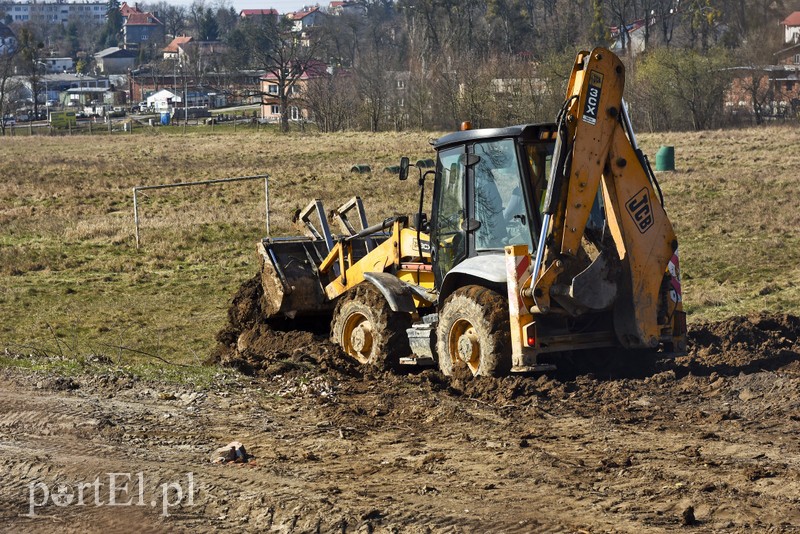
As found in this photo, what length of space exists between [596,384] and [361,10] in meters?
153

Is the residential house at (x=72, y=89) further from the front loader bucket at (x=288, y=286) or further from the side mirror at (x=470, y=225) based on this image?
the side mirror at (x=470, y=225)

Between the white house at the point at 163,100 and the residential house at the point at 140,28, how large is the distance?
76.4 meters

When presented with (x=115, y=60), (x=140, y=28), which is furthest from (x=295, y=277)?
(x=140, y=28)

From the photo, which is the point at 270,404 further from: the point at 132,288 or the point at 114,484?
the point at 132,288

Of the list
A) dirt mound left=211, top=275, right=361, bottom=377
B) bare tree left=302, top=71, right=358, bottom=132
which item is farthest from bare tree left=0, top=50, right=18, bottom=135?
dirt mound left=211, top=275, right=361, bottom=377

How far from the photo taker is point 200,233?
23.2 m

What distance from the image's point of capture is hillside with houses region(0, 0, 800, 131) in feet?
184

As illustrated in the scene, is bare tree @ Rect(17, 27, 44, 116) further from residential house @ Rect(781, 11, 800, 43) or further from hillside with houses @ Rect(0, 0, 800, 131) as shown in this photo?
residential house @ Rect(781, 11, 800, 43)

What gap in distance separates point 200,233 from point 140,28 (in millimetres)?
180149

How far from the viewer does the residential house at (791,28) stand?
150ft

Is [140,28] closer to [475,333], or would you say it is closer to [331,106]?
[331,106]

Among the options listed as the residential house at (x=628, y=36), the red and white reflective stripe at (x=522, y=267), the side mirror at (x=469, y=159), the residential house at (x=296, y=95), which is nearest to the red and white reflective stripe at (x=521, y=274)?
the red and white reflective stripe at (x=522, y=267)

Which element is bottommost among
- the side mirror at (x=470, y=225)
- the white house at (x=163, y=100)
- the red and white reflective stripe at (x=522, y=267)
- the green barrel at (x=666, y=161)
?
the red and white reflective stripe at (x=522, y=267)

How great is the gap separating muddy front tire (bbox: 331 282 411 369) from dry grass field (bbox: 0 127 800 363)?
253cm
